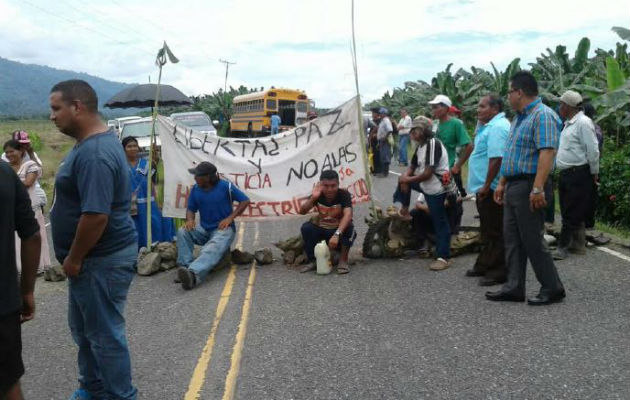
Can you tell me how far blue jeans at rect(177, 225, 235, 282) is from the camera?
7.11m

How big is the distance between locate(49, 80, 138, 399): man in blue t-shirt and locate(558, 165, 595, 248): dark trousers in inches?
220

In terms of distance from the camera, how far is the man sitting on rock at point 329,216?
7305 millimetres

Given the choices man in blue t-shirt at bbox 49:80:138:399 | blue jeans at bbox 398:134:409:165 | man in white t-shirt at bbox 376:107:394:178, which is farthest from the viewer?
blue jeans at bbox 398:134:409:165

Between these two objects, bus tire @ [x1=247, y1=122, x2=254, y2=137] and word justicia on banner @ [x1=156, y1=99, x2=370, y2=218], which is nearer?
word justicia on banner @ [x1=156, y1=99, x2=370, y2=218]

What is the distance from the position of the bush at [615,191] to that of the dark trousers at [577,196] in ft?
10.2

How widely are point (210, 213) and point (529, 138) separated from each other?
3.88 meters

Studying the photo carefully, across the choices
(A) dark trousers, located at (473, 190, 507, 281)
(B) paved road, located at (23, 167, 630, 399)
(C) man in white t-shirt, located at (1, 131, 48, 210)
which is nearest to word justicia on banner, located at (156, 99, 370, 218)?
(B) paved road, located at (23, 167, 630, 399)

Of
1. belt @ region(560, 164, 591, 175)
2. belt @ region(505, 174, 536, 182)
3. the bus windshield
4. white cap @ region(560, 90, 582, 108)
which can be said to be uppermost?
the bus windshield

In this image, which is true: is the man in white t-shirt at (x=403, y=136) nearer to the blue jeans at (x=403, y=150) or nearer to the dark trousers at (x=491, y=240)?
the blue jeans at (x=403, y=150)

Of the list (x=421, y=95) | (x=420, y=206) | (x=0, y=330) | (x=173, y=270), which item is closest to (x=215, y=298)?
(x=173, y=270)

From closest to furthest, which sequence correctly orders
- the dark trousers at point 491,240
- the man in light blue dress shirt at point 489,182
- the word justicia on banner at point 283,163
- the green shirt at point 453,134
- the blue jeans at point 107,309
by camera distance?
the blue jeans at point 107,309 < the man in light blue dress shirt at point 489,182 < the dark trousers at point 491,240 < the green shirt at point 453,134 < the word justicia on banner at point 283,163

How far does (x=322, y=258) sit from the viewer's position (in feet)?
23.6

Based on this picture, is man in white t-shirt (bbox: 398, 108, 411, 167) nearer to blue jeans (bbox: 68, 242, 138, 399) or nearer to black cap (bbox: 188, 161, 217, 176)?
black cap (bbox: 188, 161, 217, 176)

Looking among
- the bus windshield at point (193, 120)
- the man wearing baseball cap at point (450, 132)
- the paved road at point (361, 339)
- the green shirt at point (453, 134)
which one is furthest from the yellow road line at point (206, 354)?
the bus windshield at point (193, 120)
